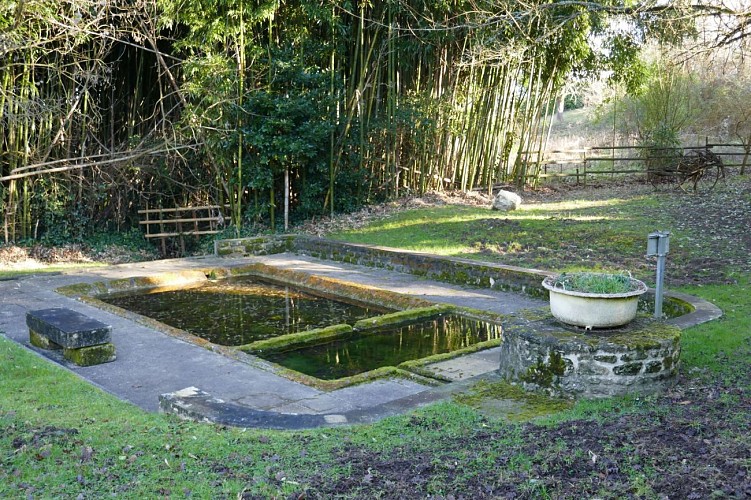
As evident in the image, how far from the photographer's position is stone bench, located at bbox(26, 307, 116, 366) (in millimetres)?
5656

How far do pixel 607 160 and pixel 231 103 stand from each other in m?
12.1

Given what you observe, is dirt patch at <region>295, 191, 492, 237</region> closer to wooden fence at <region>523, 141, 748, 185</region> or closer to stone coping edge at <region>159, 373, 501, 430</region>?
wooden fence at <region>523, 141, 748, 185</region>

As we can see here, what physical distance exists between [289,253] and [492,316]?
4.91 m

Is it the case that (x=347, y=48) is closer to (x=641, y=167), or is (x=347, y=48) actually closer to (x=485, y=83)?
(x=485, y=83)

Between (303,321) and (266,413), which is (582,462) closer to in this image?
(266,413)

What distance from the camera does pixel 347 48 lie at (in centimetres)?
1312

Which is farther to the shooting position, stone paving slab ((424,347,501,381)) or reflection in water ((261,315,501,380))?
reflection in water ((261,315,501,380))

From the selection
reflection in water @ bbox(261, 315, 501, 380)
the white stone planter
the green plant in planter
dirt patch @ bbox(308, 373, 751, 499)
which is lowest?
reflection in water @ bbox(261, 315, 501, 380)

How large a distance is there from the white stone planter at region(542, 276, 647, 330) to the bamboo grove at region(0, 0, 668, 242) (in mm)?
6205

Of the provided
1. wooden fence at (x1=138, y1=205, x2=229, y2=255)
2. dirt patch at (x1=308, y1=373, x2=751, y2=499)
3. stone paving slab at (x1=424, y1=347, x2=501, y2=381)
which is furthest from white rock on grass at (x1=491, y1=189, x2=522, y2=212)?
dirt patch at (x1=308, y1=373, x2=751, y2=499)

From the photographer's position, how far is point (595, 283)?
463cm

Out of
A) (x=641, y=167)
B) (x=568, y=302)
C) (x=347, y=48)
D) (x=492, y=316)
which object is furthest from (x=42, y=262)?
(x=641, y=167)

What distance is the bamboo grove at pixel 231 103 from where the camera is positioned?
36.1 ft

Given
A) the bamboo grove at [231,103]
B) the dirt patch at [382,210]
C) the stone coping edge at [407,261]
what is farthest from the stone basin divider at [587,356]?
the dirt patch at [382,210]
